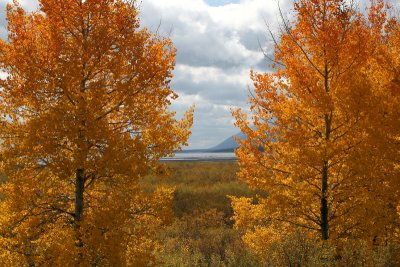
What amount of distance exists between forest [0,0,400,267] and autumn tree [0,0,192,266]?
3cm

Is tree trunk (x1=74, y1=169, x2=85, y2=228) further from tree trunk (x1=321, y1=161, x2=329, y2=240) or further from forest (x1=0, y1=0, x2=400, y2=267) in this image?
tree trunk (x1=321, y1=161, x2=329, y2=240)

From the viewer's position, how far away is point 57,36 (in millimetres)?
7449

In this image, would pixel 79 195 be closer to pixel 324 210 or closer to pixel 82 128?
pixel 82 128

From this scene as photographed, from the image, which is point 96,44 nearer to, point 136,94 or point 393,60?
point 136,94

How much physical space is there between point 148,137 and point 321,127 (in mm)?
4218

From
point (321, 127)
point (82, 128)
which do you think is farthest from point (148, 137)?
point (321, 127)

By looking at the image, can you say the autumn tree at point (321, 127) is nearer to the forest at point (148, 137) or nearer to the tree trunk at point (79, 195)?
the forest at point (148, 137)

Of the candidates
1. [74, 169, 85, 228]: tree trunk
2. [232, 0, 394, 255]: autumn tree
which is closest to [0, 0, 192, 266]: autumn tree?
[74, 169, 85, 228]: tree trunk

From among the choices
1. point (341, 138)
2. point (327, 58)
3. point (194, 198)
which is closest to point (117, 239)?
point (341, 138)

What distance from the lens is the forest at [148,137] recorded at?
741 cm

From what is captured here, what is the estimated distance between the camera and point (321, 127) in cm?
921

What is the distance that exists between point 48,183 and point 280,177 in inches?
218

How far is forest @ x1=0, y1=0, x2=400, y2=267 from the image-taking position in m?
7.41

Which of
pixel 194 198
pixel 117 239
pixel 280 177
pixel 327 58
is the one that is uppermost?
pixel 327 58
